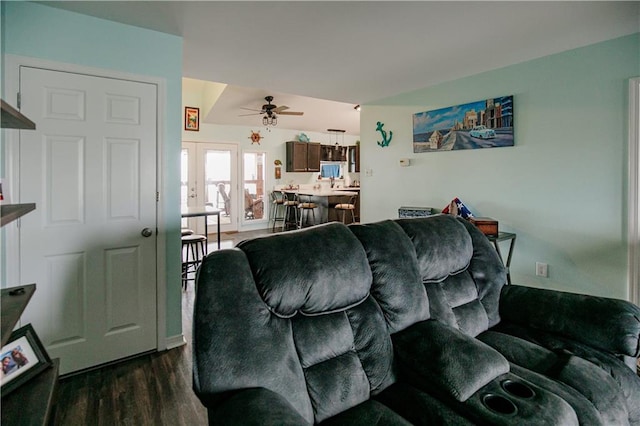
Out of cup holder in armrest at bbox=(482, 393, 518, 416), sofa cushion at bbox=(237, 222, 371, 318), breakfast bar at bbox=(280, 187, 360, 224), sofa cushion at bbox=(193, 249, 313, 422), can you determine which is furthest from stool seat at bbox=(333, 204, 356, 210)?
cup holder in armrest at bbox=(482, 393, 518, 416)

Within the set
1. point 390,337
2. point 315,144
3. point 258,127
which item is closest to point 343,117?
point 315,144

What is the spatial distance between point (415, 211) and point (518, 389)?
120 inches

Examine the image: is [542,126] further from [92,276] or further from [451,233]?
[92,276]

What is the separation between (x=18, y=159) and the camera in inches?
83.4

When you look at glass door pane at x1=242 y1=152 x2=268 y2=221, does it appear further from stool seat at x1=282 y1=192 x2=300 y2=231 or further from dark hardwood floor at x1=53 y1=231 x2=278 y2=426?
dark hardwood floor at x1=53 y1=231 x2=278 y2=426

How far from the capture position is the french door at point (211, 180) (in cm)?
736

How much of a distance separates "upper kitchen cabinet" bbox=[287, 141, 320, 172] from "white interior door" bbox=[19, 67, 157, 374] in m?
6.22

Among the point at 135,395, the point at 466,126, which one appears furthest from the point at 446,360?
the point at 466,126

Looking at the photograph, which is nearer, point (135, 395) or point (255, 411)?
point (255, 411)

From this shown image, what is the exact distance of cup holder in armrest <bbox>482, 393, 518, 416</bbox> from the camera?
112 cm

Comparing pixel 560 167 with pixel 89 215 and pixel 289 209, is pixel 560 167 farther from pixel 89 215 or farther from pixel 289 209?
pixel 289 209

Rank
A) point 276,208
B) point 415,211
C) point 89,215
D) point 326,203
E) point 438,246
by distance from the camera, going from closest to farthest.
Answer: point 438,246 → point 89,215 → point 415,211 → point 326,203 → point 276,208

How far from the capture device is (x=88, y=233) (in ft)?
7.75

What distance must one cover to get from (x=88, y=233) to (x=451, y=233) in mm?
2392
